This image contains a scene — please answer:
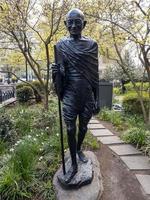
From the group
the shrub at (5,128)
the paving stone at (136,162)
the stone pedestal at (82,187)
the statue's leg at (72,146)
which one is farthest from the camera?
the shrub at (5,128)

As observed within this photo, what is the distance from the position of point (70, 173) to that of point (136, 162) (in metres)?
1.56

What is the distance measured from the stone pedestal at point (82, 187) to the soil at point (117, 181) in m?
0.15

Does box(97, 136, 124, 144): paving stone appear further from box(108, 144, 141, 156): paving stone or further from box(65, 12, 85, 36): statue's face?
box(65, 12, 85, 36): statue's face

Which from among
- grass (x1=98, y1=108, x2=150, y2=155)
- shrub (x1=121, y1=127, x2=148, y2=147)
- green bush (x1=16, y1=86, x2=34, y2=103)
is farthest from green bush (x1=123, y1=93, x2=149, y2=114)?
green bush (x1=16, y1=86, x2=34, y2=103)

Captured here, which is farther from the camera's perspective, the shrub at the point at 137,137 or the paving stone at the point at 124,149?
the shrub at the point at 137,137

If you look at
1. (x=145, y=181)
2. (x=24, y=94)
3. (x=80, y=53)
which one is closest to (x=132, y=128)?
(x=145, y=181)

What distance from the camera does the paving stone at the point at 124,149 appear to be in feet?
17.0

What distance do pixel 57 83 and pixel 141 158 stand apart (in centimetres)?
241

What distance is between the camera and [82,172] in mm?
3764

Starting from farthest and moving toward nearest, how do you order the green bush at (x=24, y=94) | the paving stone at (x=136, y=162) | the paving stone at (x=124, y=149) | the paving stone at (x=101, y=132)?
the green bush at (x=24, y=94), the paving stone at (x=101, y=132), the paving stone at (x=124, y=149), the paving stone at (x=136, y=162)

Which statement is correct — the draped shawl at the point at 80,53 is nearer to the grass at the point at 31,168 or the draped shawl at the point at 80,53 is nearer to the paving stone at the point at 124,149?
the grass at the point at 31,168

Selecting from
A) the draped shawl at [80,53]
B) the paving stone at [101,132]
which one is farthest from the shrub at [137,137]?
the draped shawl at [80,53]

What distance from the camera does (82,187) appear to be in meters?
3.63

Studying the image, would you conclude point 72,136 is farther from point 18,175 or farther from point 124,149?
point 124,149
